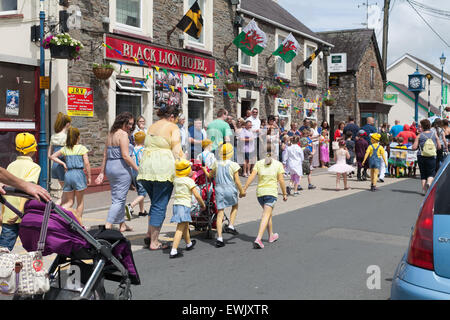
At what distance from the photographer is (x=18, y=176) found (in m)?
5.62

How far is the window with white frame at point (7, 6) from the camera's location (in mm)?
12875

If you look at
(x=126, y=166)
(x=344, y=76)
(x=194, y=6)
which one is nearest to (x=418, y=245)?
(x=126, y=166)

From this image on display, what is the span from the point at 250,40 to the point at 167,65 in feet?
13.7

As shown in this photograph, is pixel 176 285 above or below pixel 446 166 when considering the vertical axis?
below

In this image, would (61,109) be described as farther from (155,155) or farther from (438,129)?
(438,129)

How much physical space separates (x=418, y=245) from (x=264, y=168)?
14.4 ft

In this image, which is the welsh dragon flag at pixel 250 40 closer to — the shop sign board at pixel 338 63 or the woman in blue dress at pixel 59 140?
the woman in blue dress at pixel 59 140

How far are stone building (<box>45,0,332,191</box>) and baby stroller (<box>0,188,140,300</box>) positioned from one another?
8.77 metres

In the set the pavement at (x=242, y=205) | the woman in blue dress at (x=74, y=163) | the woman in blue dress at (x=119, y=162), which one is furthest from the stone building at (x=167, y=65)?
the woman in blue dress at (x=119, y=162)

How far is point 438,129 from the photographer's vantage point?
13.2 meters

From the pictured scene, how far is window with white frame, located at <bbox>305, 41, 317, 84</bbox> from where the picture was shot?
84.3 ft

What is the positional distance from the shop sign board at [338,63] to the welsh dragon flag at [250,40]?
1055cm

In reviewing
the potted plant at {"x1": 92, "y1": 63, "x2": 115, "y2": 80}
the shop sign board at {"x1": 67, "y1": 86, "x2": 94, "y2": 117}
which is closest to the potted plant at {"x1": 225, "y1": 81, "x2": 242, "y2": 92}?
Answer: the potted plant at {"x1": 92, "y1": 63, "x2": 115, "y2": 80}

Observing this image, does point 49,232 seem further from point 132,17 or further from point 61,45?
point 132,17
